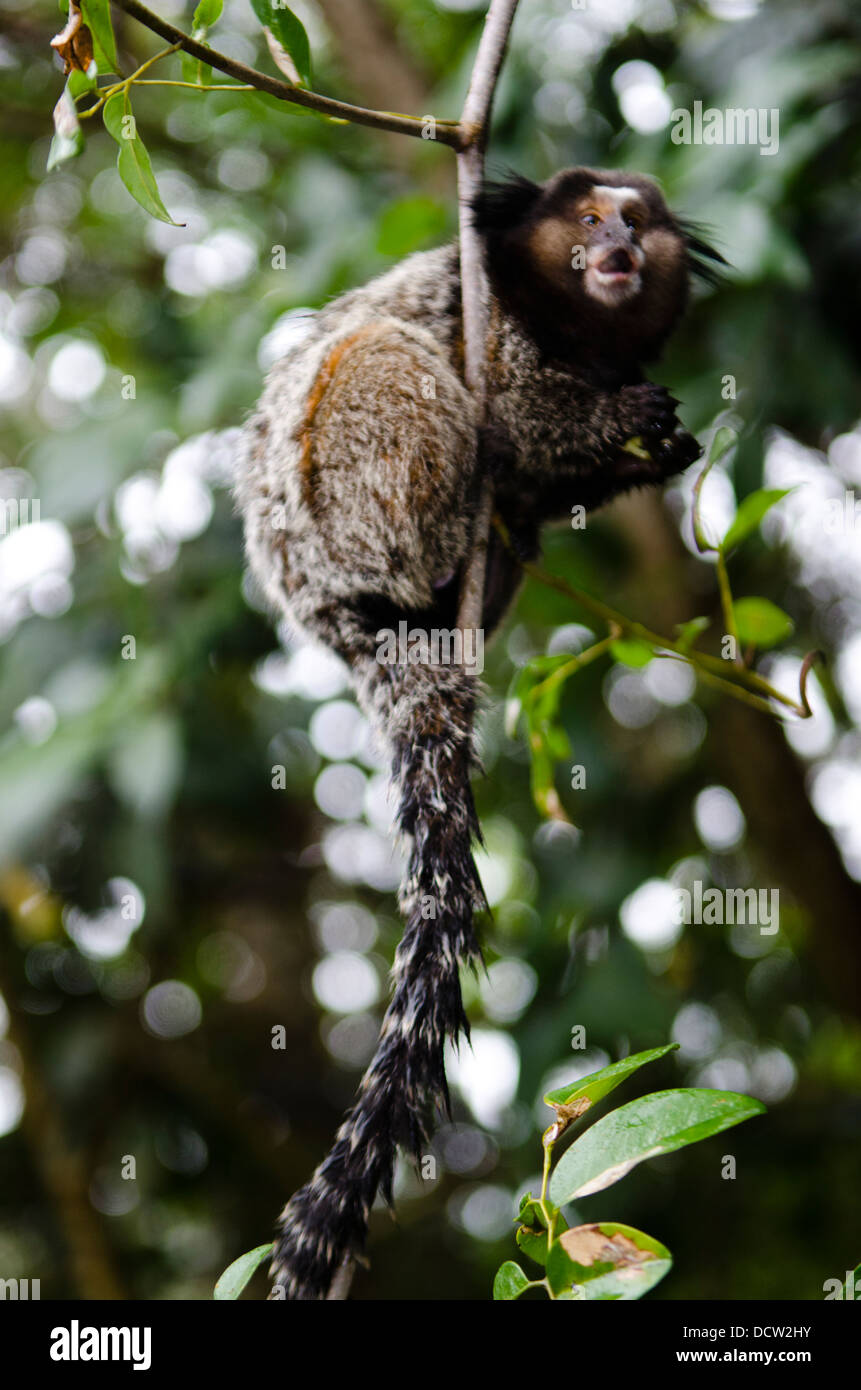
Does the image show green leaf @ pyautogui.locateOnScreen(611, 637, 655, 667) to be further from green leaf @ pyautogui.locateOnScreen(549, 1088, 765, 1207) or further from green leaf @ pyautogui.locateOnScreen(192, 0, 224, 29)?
green leaf @ pyautogui.locateOnScreen(192, 0, 224, 29)

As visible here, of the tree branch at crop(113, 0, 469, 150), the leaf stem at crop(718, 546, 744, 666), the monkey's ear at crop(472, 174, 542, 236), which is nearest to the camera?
the tree branch at crop(113, 0, 469, 150)

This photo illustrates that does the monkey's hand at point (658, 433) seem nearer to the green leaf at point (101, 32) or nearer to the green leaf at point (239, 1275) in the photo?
the green leaf at point (101, 32)

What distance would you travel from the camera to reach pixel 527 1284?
1252 millimetres

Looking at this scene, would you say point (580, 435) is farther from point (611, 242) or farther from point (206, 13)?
point (206, 13)

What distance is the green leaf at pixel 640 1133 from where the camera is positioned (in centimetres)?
122

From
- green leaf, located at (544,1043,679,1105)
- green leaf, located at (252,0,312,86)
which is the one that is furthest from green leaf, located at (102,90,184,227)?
green leaf, located at (544,1043,679,1105)

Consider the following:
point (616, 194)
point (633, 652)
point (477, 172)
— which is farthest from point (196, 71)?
point (616, 194)

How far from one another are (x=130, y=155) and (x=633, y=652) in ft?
4.04

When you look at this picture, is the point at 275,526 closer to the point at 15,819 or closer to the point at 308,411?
the point at 308,411

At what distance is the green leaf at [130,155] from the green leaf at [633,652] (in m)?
1.11

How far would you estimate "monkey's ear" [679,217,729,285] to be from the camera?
9.95ft

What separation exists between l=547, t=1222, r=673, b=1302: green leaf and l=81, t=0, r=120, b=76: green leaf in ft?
5.25

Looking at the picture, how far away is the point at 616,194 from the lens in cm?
292

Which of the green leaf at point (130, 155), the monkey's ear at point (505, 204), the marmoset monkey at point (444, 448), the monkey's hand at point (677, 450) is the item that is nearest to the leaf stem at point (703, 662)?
the marmoset monkey at point (444, 448)
